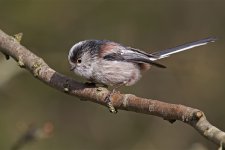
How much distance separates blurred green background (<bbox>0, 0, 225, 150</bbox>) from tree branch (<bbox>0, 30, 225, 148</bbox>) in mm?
2538

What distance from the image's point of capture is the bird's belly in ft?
15.5

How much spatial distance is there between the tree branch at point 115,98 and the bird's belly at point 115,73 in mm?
563

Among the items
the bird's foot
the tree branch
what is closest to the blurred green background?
the tree branch

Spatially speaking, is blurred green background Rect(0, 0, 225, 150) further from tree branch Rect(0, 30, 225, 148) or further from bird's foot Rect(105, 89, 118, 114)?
bird's foot Rect(105, 89, 118, 114)

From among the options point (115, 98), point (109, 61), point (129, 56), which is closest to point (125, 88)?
point (129, 56)

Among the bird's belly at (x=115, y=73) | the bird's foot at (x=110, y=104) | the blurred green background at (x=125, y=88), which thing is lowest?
the bird's foot at (x=110, y=104)

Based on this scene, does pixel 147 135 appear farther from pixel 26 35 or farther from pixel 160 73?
pixel 26 35

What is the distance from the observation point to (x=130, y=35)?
8203 mm

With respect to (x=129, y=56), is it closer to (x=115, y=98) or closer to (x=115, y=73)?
(x=115, y=73)

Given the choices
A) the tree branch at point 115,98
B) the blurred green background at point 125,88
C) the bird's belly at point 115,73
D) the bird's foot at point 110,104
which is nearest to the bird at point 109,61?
the bird's belly at point 115,73

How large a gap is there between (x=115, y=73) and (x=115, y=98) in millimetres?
1184

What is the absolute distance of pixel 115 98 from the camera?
3.67 metres

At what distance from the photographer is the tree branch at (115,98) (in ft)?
9.21

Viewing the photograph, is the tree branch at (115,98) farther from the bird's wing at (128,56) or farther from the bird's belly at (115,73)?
the bird's wing at (128,56)
